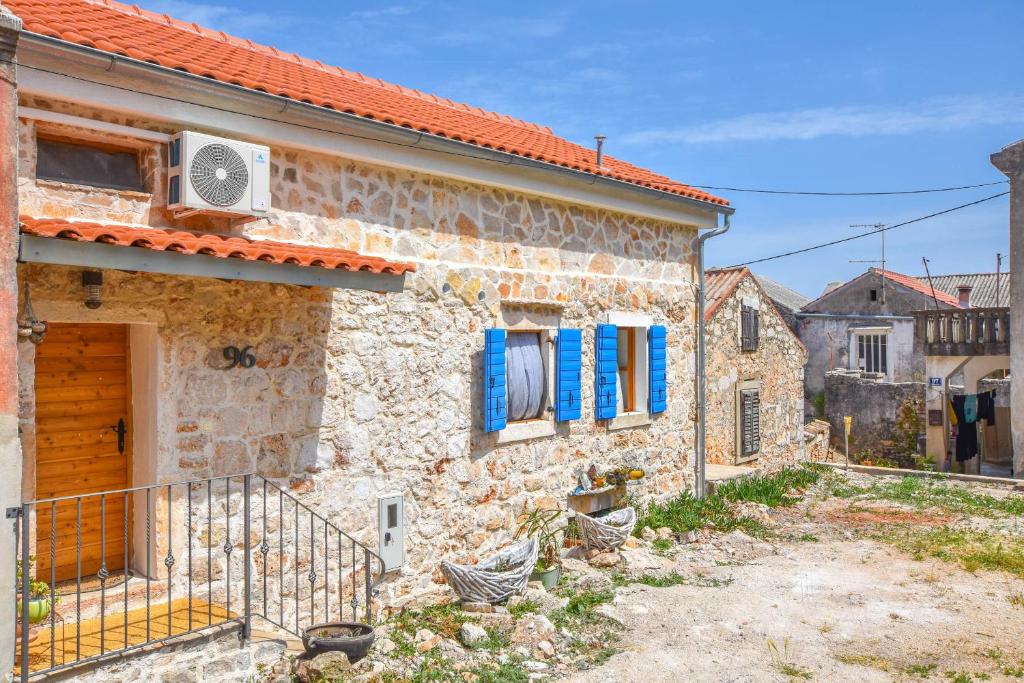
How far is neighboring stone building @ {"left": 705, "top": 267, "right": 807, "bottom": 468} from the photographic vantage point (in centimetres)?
1332

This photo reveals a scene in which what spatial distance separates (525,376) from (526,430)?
60 centimetres

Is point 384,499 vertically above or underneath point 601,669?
above

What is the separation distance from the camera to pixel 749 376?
46.5 feet

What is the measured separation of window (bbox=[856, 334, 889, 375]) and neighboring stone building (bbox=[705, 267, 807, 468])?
503 inches

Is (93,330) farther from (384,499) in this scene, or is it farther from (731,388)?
(731,388)

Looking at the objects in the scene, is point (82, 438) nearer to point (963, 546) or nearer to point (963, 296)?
point (963, 546)

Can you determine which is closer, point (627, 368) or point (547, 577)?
point (547, 577)

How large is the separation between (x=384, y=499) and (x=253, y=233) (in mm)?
2628

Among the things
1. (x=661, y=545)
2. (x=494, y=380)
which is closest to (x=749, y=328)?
(x=661, y=545)

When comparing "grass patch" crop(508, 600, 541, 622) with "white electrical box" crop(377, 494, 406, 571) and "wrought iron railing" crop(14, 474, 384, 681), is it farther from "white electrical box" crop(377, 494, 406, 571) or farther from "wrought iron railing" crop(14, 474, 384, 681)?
"wrought iron railing" crop(14, 474, 384, 681)

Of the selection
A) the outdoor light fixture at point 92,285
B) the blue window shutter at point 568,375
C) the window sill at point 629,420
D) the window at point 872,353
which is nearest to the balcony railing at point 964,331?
the window at point 872,353

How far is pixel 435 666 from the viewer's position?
625cm

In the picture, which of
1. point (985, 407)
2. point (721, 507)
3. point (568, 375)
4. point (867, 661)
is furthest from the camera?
point (985, 407)

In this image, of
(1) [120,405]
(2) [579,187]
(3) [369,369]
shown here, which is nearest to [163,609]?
(1) [120,405]
